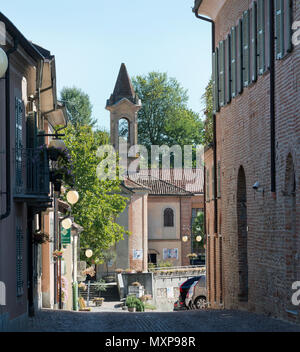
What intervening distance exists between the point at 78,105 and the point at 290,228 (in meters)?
65.0

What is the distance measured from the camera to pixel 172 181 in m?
73.6

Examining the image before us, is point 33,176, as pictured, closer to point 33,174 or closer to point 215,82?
point 33,174

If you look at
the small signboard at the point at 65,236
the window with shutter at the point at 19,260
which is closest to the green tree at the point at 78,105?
the small signboard at the point at 65,236

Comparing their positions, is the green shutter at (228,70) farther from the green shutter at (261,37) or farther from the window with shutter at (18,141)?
the window with shutter at (18,141)

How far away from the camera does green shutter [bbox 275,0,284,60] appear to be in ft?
50.8

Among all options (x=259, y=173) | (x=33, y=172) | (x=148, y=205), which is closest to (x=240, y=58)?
(x=259, y=173)

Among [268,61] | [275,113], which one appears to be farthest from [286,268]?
[268,61]

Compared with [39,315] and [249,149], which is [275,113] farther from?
[39,315]

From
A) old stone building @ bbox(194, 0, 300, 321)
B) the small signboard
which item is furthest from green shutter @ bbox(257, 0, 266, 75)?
the small signboard

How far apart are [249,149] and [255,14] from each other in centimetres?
329

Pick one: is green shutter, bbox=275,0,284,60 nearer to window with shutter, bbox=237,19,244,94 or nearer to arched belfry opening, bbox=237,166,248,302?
window with shutter, bbox=237,19,244,94

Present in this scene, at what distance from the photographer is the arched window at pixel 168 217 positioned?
70.6 metres

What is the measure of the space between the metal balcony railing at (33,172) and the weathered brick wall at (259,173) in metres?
4.85

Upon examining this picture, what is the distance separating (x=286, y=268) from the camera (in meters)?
15.8
